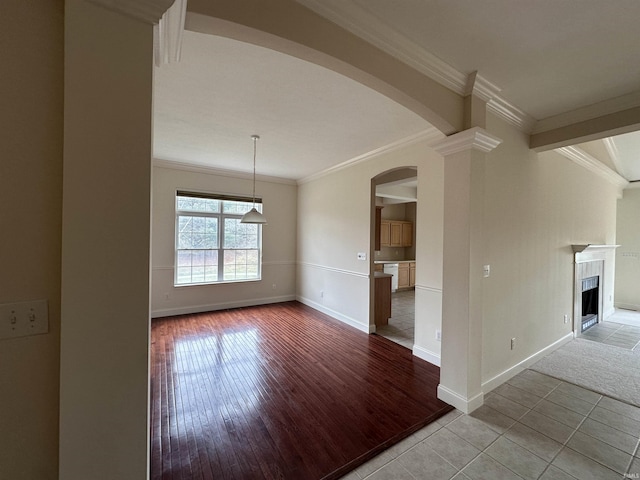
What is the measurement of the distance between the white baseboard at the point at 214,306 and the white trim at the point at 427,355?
3.35 metres

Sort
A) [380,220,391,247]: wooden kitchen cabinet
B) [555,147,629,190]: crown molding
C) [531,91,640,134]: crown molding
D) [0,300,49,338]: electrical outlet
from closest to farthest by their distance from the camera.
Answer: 1. [0,300,49,338]: electrical outlet
2. [531,91,640,134]: crown molding
3. [555,147,629,190]: crown molding
4. [380,220,391,247]: wooden kitchen cabinet

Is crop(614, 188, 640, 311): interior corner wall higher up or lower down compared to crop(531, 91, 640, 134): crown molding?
lower down

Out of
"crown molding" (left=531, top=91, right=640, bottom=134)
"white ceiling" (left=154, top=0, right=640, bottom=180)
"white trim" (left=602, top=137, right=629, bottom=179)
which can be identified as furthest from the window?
"white trim" (left=602, top=137, right=629, bottom=179)

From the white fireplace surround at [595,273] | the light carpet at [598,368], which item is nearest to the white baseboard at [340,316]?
the light carpet at [598,368]

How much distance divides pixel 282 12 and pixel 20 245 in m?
1.54

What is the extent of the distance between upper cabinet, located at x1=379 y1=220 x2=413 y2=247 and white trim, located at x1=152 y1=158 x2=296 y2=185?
337 cm

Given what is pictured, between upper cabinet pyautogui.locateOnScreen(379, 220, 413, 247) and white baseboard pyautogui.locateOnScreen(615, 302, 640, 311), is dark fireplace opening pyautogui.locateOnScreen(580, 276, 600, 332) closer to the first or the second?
white baseboard pyautogui.locateOnScreen(615, 302, 640, 311)

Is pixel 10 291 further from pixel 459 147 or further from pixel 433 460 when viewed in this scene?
pixel 459 147

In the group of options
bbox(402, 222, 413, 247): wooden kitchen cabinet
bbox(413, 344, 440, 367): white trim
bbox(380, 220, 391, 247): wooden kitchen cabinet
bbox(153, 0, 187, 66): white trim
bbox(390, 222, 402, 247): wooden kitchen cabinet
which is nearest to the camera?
bbox(153, 0, 187, 66): white trim

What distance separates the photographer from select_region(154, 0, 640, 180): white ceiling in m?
1.52

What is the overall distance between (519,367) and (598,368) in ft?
3.37

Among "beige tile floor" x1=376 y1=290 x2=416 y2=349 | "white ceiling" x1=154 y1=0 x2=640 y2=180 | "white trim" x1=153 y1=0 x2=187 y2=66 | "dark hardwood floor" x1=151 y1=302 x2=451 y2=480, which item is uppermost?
"white ceiling" x1=154 y1=0 x2=640 y2=180

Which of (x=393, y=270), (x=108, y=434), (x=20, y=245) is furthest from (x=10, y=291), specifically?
(x=393, y=270)

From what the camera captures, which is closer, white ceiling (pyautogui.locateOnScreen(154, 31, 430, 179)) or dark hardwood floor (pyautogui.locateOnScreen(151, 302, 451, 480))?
dark hardwood floor (pyautogui.locateOnScreen(151, 302, 451, 480))
